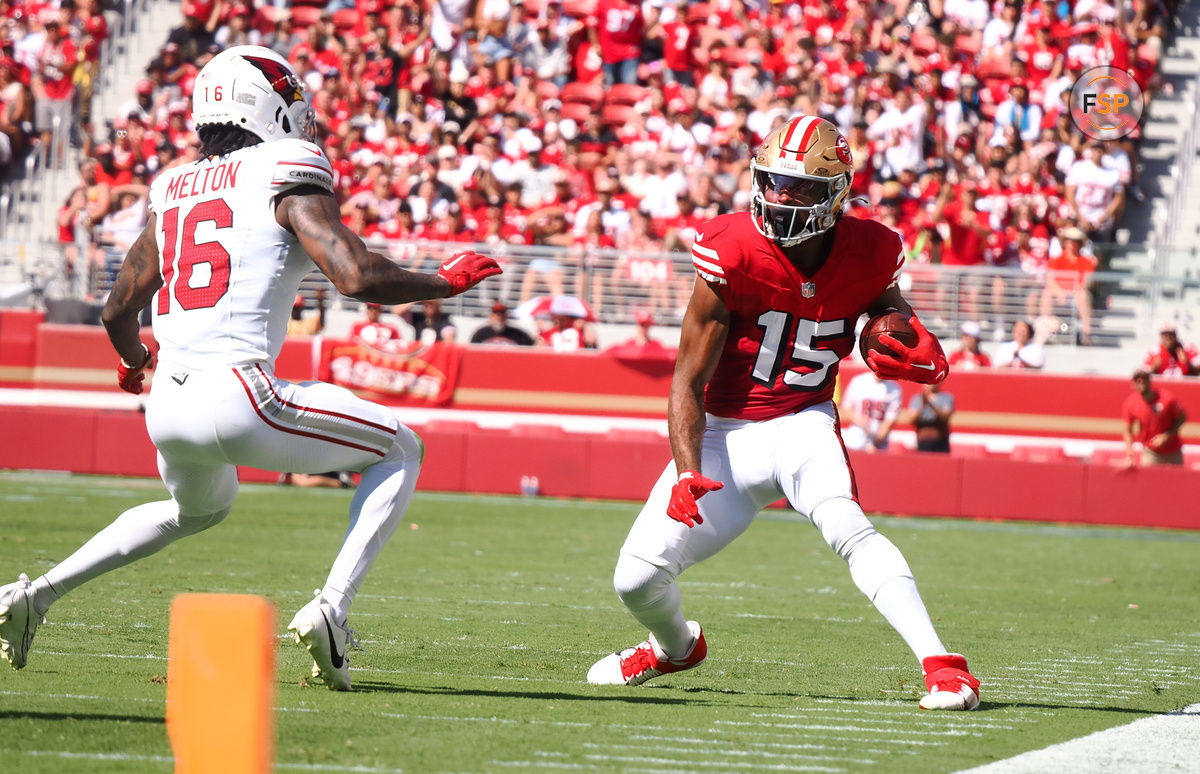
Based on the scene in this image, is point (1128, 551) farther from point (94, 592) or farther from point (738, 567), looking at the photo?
point (94, 592)

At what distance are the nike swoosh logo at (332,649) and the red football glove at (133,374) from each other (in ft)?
4.51

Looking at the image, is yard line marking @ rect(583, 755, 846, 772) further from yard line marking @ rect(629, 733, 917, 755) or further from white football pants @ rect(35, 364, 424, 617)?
white football pants @ rect(35, 364, 424, 617)

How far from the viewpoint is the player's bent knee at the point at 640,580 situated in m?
5.38

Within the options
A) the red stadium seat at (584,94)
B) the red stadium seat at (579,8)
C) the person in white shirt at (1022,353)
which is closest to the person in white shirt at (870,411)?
the person in white shirt at (1022,353)

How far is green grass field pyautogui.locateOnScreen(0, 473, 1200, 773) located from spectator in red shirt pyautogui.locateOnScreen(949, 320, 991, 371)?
132 inches

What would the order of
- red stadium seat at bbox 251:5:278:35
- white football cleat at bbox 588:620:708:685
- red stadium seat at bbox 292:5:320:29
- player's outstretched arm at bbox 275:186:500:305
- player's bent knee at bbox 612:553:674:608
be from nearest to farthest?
player's outstretched arm at bbox 275:186:500:305, player's bent knee at bbox 612:553:674:608, white football cleat at bbox 588:620:708:685, red stadium seat at bbox 251:5:278:35, red stadium seat at bbox 292:5:320:29

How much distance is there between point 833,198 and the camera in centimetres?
545

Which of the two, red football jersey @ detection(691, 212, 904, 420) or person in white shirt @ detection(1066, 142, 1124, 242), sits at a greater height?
red football jersey @ detection(691, 212, 904, 420)

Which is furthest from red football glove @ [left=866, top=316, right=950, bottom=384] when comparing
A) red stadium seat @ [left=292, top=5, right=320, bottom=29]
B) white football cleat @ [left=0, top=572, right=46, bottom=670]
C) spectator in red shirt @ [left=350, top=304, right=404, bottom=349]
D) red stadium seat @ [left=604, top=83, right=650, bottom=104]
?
red stadium seat @ [left=292, top=5, right=320, bottom=29]

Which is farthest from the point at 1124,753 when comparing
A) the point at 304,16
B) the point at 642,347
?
the point at 304,16

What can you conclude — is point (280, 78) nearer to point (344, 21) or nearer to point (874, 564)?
point (874, 564)

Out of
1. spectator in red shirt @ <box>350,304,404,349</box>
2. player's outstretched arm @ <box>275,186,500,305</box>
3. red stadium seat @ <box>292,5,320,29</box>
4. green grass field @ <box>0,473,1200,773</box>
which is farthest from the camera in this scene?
red stadium seat @ <box>292,5,320,29</box>

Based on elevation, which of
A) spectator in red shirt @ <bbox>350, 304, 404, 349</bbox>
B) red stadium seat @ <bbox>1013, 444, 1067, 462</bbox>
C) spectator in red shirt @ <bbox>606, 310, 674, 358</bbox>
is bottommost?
red stadium seat @ <bbox>1013, 444, 1067, 462</bbox>

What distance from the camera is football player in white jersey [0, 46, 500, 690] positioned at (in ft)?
16.3
